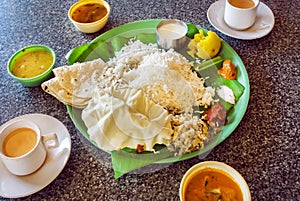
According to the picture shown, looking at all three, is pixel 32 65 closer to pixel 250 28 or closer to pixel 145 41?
pixel 145 41

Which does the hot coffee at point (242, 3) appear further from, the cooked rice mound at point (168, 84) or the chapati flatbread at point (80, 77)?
the chapati flatbread at point (80, 77)

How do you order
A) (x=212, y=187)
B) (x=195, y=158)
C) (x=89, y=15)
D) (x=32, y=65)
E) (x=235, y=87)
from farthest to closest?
1. (x=89, y=15)
2. (x=32, y=65)
3. (x=235, y=87)
4. (x=195, y=158)
5. (x=212, y=187)

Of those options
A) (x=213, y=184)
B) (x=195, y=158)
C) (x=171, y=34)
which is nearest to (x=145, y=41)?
(x=171, y=34)

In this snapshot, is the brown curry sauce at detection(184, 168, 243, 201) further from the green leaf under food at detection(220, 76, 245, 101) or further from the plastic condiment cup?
the plastic condiment cup

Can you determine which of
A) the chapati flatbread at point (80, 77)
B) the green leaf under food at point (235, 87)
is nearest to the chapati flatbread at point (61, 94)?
the chapati flatbread at point (80, 77)

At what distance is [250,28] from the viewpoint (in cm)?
117

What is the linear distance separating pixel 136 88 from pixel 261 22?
52 centimetres

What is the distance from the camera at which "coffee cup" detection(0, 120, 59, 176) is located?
2.68 ft

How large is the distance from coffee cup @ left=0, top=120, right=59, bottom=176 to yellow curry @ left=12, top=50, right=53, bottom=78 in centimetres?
25

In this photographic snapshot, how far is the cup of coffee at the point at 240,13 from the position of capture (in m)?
1.11

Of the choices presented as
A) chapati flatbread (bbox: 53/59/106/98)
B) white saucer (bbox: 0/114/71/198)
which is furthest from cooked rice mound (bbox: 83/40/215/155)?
white saucer (bbox: 0/114/71/198)

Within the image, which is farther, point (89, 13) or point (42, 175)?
point (89, 13)

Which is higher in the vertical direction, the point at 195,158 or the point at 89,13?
the point at 89,13

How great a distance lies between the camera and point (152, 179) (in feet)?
2.82
